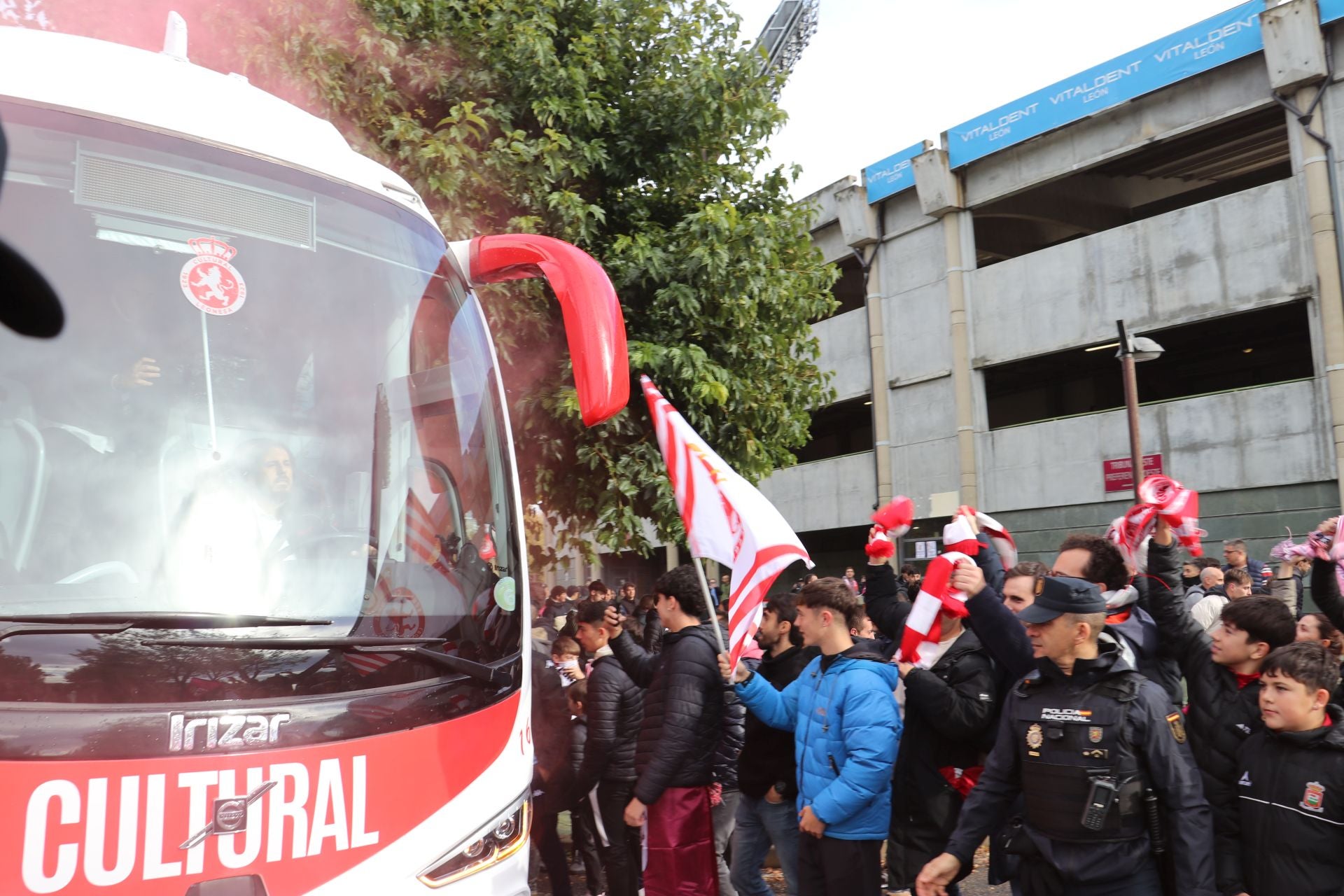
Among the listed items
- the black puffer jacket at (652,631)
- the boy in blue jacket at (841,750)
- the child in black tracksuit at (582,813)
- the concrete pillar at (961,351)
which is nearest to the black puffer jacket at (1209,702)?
the boy in blue jacket at (841,750)

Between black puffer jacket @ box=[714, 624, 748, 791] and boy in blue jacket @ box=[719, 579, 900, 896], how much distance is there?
62 centimetres

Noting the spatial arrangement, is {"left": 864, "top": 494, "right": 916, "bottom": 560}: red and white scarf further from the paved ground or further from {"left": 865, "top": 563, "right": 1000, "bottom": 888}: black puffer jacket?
the paved ground

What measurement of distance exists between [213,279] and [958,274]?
20.8 meters

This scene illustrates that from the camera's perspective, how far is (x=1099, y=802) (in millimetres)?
3273

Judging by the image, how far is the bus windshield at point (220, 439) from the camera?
2461 millimetres

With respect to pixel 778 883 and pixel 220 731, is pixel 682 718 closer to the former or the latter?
pixel 778 883

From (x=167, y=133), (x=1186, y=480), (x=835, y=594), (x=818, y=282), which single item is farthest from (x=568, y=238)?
(x=1186, y=480)

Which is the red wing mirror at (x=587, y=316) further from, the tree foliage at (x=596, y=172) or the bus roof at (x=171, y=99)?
the tree foliage at (x=596, y=172)

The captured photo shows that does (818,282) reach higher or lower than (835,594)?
higher

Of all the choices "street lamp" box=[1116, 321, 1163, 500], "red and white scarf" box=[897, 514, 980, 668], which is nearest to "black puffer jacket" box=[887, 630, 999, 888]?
"red and white scarf" box=[897, 514, 980, 668]

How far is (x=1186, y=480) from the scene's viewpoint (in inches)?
720

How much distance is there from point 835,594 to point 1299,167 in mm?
16274

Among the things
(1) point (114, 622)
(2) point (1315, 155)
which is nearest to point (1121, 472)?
(2) point (1315, 155)

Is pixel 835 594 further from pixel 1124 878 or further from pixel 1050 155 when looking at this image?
pixel 1050 155
